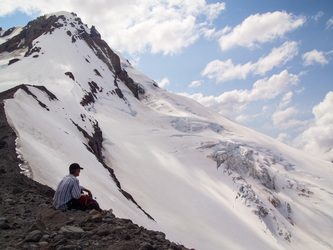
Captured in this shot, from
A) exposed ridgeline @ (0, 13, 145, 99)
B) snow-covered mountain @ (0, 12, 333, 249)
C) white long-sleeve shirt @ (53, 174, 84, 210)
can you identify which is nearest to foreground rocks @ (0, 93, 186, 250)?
white long-sleeve shirt @ (53, 174, 84, 210)

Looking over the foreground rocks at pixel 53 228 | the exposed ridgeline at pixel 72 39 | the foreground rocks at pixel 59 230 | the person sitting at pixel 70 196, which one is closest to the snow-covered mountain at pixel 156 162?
the exposed ridgeline at pixel 72 39

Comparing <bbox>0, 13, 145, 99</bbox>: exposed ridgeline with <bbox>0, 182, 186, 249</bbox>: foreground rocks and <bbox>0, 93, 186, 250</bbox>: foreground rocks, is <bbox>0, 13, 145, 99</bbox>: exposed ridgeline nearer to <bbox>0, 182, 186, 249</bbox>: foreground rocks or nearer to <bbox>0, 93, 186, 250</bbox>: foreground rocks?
→ <bbox>0, 93, 186, 250</bbox>: foreground rocks

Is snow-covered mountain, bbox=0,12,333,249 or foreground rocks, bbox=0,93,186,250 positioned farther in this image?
snow-covered mountain, bbox=0,12,333,249

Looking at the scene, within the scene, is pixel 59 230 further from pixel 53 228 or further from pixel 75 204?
pixel 75 204

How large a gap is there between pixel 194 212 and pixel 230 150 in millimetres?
20037

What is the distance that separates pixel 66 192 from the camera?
6.50 meters

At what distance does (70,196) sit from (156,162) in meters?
30.2

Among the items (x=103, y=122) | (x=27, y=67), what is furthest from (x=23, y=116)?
(x=27, y=67)

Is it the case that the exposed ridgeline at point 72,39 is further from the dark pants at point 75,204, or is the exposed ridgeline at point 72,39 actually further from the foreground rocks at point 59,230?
the foreground rocks at point 59,230

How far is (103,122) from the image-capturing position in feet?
142

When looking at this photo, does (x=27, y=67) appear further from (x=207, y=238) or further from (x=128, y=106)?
(x=207, y=238)

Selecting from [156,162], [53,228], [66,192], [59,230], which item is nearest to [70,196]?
[66,192]

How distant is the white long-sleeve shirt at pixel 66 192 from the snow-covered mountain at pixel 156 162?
2.57 metres

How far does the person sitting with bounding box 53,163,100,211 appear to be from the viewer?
638 centimetres
